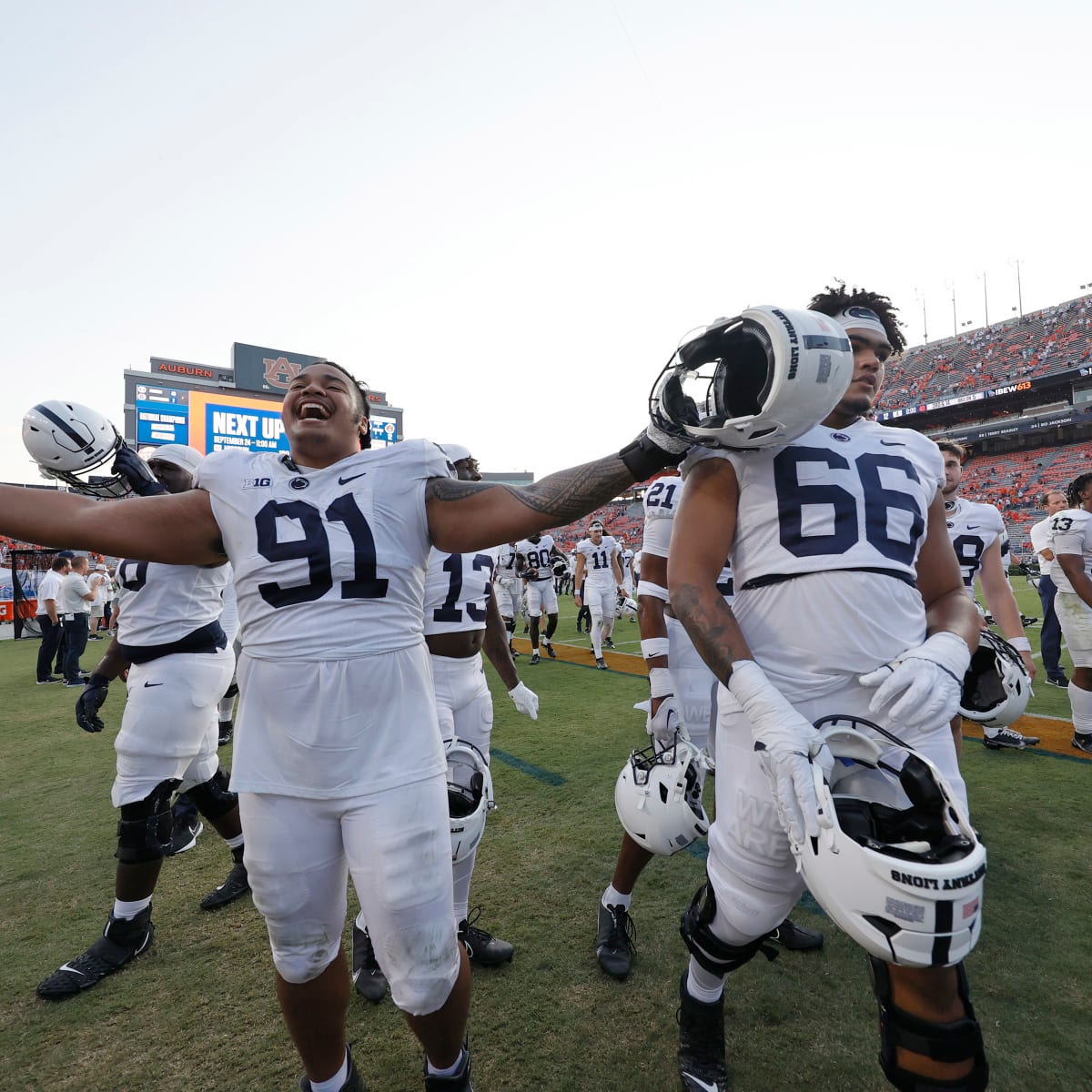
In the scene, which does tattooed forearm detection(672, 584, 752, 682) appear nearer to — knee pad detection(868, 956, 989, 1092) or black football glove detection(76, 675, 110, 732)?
knee pad detection(868, 956, 989, 1092)

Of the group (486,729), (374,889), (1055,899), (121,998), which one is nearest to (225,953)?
(121,998)

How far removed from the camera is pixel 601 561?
39.3 feet

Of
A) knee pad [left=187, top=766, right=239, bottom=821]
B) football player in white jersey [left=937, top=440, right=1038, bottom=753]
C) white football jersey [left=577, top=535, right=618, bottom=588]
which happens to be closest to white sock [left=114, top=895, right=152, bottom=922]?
knee pad [left=187, top=766, right=239, bottom=821]

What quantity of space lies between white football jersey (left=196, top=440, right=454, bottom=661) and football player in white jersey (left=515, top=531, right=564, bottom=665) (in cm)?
931

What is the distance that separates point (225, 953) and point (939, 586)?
3.52 meters

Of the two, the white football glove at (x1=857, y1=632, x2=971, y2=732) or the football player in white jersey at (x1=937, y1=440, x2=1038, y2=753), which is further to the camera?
the football player in white jersey at (x1=937, y1=440, x2=1038, y2=753)

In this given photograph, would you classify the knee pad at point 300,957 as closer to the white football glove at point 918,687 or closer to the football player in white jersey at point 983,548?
the white football glove at point 918,687

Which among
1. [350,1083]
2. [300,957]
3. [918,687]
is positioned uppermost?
[918,687]

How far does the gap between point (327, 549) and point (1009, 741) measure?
6.02 m

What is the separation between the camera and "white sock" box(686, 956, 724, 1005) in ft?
A: 7.03

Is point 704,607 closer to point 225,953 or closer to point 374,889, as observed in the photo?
point 374,889

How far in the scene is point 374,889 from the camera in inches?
72.1

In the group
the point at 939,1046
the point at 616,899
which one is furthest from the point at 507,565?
the point at 939,1046

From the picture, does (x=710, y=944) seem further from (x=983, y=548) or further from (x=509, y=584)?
(x=509, y=584)
